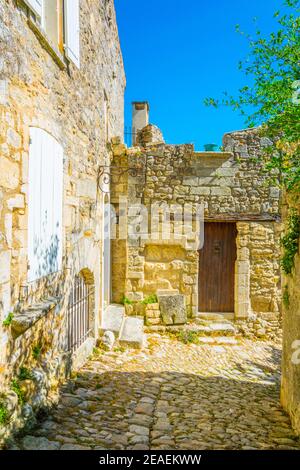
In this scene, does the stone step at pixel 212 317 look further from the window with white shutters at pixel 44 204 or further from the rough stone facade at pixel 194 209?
the window with white shutters at pixel 44 204

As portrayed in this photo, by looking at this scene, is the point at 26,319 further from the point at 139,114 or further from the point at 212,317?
the point at 139,114

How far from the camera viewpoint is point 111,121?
7215 mm

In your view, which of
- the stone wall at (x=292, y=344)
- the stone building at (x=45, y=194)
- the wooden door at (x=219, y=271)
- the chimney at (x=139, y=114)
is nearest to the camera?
the stone building at (x=45, y=194)

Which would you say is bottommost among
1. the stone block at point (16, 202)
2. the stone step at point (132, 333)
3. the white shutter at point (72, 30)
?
the stone step at point (132, 333)

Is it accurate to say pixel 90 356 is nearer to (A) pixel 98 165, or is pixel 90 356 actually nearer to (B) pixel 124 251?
(B) pixel 124 251

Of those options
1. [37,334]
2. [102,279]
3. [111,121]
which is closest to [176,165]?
[111,121]

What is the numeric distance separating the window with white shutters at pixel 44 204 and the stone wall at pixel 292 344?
2.57m

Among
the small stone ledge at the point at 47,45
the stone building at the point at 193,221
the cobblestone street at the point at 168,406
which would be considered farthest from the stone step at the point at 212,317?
the small stone ledge at the point at 47,45

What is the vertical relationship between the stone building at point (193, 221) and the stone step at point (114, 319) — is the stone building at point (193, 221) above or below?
above

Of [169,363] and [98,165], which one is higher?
[98,165]

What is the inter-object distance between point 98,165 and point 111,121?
1961 millimetres

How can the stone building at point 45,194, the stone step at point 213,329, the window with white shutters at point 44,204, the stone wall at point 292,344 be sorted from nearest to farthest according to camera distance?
the stone building at point 45,194 → the window with white shutters at point 44,204 → the stone wall at point 292,344 → the stone step at point 213,329

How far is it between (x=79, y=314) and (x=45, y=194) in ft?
7.73

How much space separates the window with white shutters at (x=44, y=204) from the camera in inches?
116
